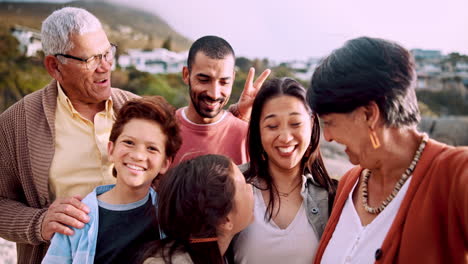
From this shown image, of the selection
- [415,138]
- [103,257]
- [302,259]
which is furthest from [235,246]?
[415,138]

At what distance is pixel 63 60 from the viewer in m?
2.80

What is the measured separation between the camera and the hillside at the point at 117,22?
78.6ft

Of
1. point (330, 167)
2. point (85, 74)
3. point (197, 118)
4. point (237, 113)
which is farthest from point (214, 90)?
point (330, 167)

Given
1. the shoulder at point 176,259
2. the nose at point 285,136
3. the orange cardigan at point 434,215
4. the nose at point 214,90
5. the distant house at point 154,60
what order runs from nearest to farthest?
1. the orange cardigan at point 434,215
2. the shoulder at point 176,259
3. the nose at point 285,136
4. the nose at point 214,90
5. the distant house at point 154,60

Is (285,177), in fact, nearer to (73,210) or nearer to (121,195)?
(121,195)

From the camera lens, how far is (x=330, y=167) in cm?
1278

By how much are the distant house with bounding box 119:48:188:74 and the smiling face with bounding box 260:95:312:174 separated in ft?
103

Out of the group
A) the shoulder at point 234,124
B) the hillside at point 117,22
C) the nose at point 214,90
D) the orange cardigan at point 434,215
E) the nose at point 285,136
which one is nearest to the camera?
the orange cardigan at point 434,215

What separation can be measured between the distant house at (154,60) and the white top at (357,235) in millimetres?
31836

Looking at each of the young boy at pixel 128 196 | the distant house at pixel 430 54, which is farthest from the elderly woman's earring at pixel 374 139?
the distant house at pixel 430 54

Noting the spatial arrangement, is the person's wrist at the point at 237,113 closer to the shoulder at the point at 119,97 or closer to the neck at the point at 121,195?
the shoulder at the point at 119,97

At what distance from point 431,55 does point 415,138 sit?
30.7 meters

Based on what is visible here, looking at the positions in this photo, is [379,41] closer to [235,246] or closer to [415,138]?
[415,138]

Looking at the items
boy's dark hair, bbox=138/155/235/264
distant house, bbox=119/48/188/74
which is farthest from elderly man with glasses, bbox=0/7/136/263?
distant house, bbox=119/48/188/74
